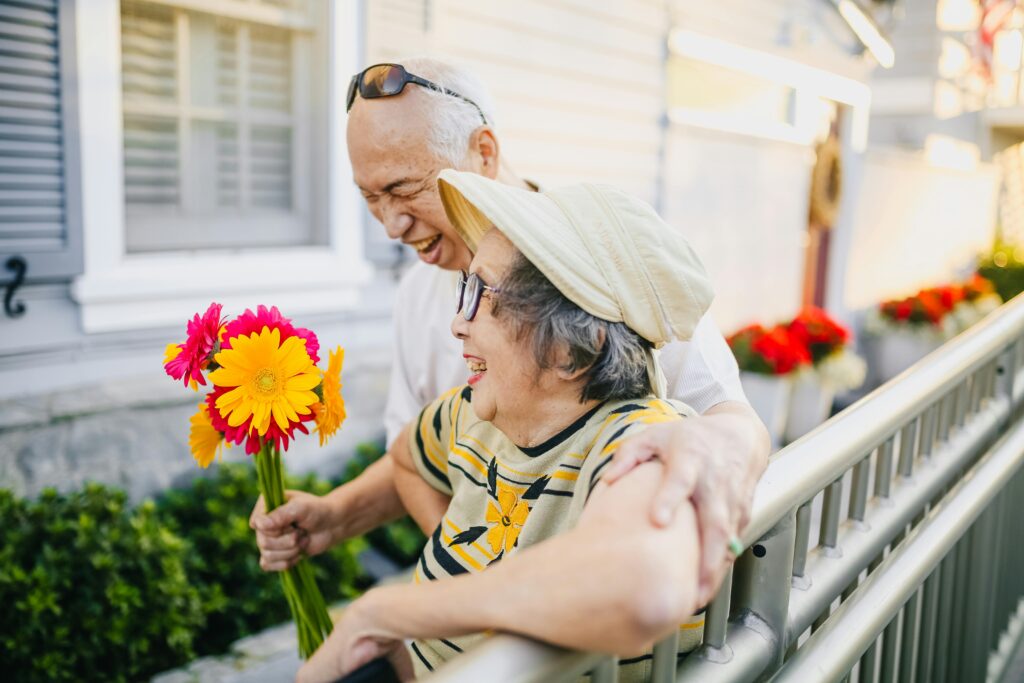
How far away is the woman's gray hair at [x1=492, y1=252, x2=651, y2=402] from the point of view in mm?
1207

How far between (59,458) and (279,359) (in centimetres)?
243

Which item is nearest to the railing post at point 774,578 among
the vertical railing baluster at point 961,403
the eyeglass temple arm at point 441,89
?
the vertical railing baluster at point 961,403

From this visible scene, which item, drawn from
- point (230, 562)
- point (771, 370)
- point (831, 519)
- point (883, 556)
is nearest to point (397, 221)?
point (831, 519)

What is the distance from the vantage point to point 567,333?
121 cm

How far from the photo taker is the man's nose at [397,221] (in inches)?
77.3

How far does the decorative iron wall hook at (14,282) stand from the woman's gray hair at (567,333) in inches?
102

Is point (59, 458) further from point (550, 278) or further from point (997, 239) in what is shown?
point (997, 239)

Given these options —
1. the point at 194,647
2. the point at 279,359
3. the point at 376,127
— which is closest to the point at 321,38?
the point at 376,127

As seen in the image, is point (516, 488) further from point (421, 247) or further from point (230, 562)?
point (230, 562)

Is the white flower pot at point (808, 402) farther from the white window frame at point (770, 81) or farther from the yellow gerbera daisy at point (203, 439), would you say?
the yellow gerbera daisy at point (203, 439)

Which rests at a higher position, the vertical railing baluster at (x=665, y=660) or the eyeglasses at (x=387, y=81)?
the eyeglasses at (x=387, y=81)

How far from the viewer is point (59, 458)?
3.37 meters

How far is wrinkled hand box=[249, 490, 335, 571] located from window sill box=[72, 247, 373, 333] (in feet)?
6.80

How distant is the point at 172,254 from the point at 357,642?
307cm
